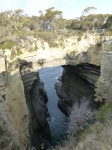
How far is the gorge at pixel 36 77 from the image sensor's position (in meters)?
15.4

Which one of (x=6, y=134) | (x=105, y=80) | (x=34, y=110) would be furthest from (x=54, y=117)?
(x=6, y=134)

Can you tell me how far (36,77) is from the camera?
67.2ft

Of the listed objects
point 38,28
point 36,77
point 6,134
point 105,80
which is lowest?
point 6,134

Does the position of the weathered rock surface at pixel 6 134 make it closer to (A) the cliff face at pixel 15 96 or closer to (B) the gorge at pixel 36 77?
(B) the gorge at pixel 36 77

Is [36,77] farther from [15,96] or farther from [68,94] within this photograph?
[68,94]

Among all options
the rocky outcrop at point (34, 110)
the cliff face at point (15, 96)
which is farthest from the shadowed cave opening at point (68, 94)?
the cliff face at point (15, 96)

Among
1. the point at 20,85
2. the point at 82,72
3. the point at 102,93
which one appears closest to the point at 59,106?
the point at 82,72

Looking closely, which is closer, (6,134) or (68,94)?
(6,134)

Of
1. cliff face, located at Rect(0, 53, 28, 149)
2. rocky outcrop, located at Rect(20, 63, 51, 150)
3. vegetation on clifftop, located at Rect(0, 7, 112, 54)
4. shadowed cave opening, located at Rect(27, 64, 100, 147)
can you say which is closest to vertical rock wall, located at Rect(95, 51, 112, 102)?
shadowed cave opening, located at Rect(27, 64, 100, 147)

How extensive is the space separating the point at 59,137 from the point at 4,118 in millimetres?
10524

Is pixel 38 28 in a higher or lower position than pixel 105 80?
higher

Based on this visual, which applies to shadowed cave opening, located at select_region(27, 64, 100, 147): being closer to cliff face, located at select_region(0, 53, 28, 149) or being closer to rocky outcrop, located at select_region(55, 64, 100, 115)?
rocky outcrop, located at select_region(55, 64, 100, 115)

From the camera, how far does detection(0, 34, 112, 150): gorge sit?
1539 cm

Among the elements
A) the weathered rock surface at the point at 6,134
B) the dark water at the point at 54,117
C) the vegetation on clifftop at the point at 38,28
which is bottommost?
the dark water at the point at 54,117
